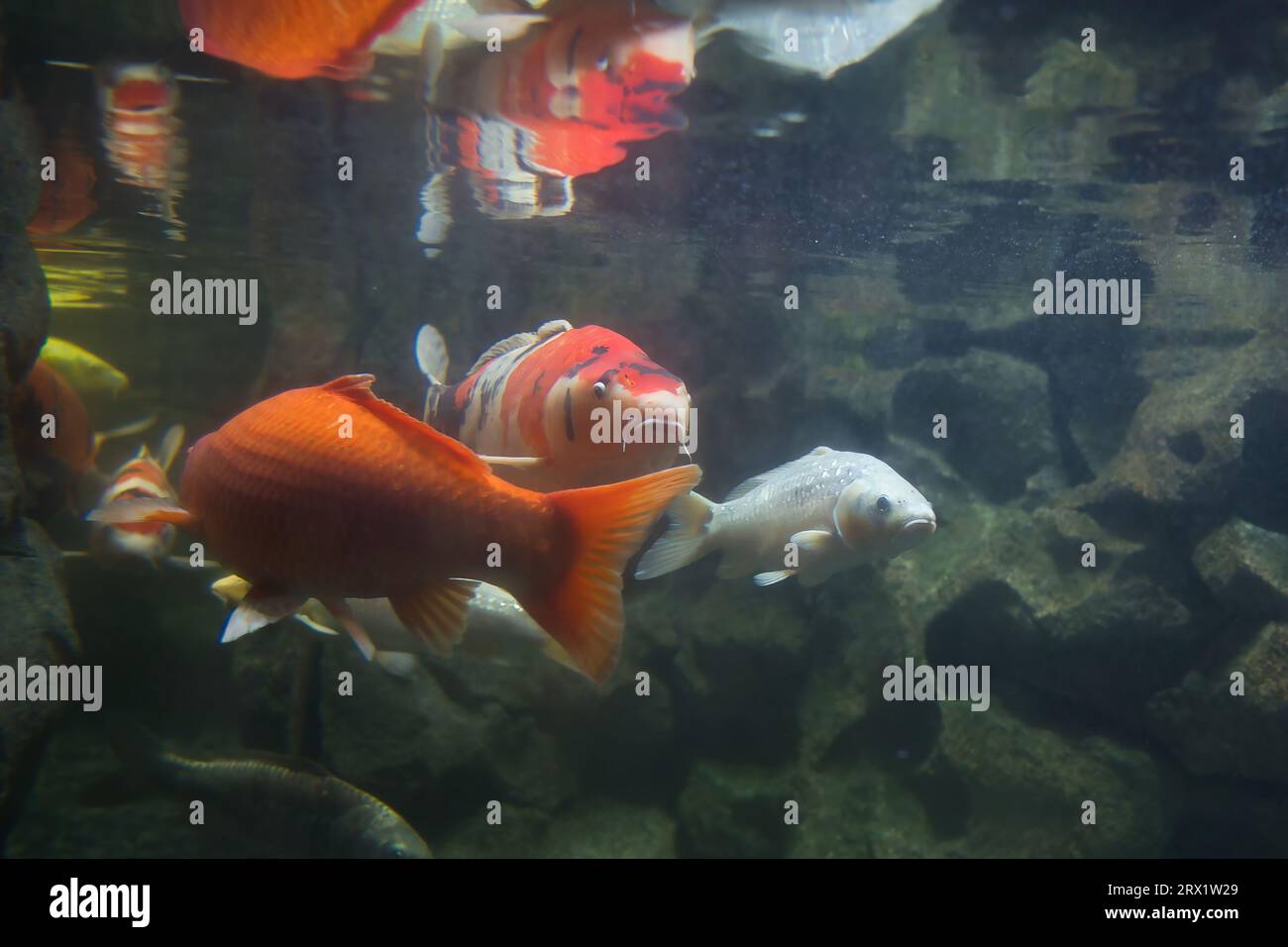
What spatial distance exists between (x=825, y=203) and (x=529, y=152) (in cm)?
449

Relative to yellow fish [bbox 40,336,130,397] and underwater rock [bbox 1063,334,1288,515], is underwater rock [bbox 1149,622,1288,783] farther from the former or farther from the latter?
yellow fish [bbox 40,336,130,397]

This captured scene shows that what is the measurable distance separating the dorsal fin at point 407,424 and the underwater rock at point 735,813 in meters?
6.18

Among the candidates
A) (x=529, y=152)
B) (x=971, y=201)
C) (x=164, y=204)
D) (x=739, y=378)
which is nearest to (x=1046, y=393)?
(x=971, y=201)

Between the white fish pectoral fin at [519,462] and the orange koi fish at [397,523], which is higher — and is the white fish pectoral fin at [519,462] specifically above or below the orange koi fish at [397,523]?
above

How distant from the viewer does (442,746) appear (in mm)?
7039

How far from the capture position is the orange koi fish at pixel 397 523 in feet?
7.69

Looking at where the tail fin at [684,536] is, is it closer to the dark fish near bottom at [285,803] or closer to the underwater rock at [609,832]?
the dark fish near bottom at [285,803]

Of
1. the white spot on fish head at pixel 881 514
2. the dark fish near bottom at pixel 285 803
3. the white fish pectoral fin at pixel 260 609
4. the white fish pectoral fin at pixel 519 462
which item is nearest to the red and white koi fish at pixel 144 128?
the dark fish near bottom at pixel 285 803

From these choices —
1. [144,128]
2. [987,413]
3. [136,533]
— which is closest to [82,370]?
[144,128]

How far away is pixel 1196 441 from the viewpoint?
898cm

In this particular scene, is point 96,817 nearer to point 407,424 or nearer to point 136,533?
point 136,533

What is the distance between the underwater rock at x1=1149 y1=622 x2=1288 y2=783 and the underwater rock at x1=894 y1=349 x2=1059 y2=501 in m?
3.59

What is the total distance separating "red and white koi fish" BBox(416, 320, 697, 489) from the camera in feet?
8.94
